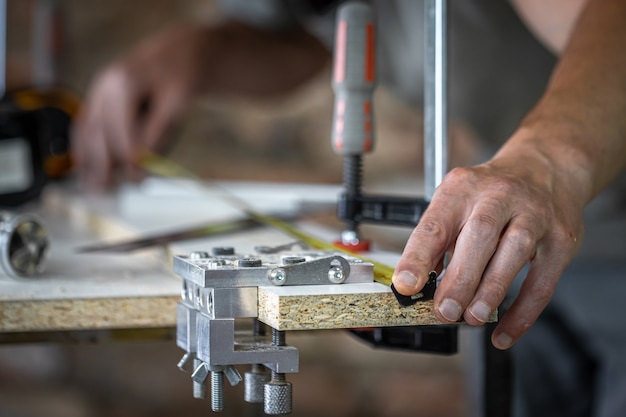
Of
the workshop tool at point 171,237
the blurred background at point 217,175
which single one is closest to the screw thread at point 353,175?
the workshop tool at point 171,237

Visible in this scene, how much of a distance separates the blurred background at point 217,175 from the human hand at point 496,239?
2.16m

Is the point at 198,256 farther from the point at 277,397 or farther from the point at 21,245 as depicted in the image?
the point at 21,245

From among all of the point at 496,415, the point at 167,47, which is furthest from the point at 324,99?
the point at 496,415

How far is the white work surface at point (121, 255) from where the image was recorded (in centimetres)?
88

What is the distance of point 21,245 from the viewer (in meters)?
0.97

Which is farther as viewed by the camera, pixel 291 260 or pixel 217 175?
pixel 217 175

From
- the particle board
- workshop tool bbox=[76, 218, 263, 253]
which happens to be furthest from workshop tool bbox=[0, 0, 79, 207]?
the particle board

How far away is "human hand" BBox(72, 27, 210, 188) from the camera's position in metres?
1.87

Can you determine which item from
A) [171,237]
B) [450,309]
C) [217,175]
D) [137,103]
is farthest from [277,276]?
[217,175]

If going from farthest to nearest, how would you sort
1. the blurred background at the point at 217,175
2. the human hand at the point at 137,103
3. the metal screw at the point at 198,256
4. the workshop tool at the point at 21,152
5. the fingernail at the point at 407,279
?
the blurred background at the point at 217,175 < the human hand at the point at 137,103 < the workshop tool at the point at 21,152 < the metal screw at the point at 198,256 < the fingernail at the point at 407,279

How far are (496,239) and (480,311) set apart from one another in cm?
5

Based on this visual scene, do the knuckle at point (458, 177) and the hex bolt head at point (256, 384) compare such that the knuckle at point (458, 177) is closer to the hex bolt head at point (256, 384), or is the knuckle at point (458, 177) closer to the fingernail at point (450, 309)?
the fingernail at point (450, 309)

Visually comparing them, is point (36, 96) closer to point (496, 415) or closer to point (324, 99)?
point (496, 415)

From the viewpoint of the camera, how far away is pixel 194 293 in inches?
30.4
